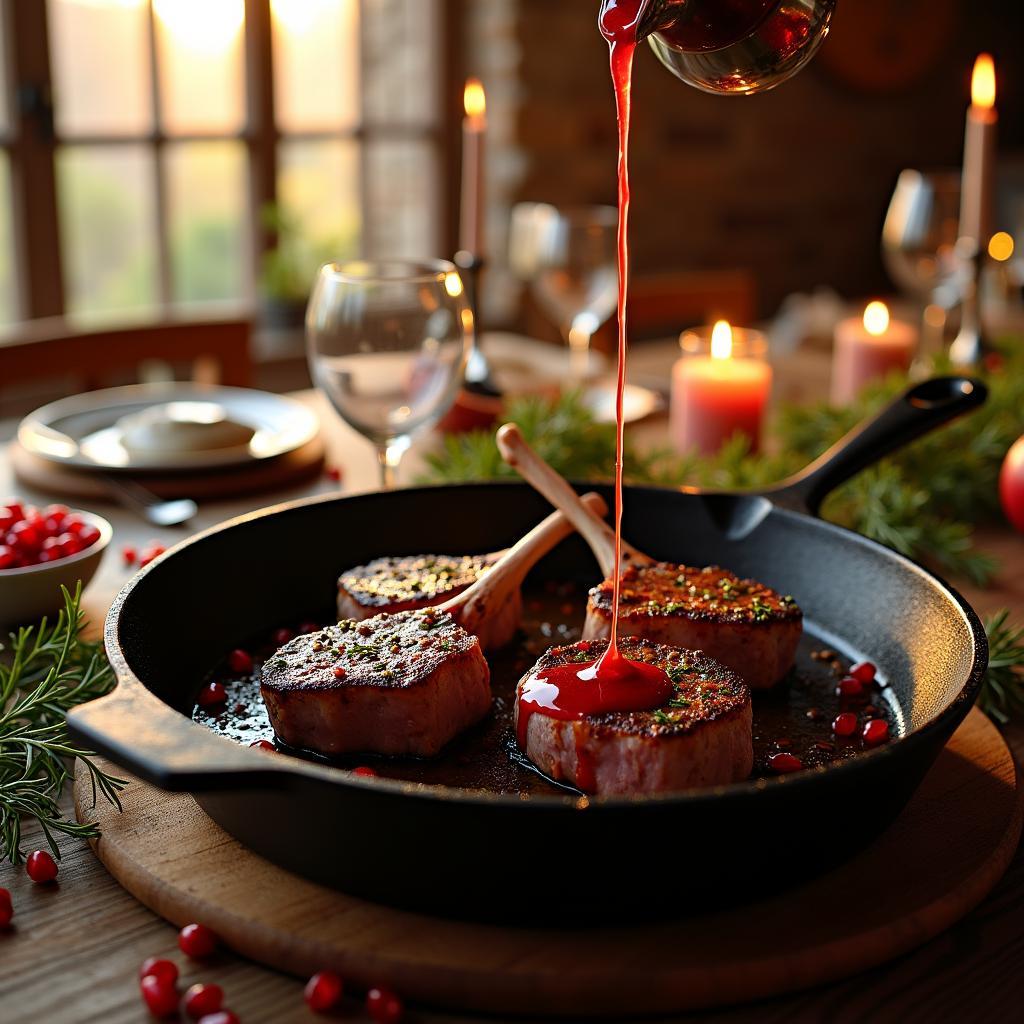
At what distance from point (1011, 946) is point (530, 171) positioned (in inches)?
143

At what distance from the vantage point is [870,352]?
6.64 ft

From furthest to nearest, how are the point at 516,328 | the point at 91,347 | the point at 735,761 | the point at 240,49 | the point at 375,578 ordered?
the point at 516,328 < the point at 240,49 < the point at 91,347 < the point at 375,578 < the point at 735,761

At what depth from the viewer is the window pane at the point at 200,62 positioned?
3484mm

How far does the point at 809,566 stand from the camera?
1.19 metres

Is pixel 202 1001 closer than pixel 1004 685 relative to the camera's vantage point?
Yes

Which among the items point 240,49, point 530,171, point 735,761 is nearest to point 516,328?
point 530,171

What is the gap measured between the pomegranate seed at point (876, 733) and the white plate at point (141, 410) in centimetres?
96

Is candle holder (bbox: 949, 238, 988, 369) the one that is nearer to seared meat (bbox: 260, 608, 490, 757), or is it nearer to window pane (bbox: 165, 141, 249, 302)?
seared meat (bbox: 260, 608, 490, 757)

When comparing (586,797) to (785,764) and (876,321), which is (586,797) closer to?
(785,764)

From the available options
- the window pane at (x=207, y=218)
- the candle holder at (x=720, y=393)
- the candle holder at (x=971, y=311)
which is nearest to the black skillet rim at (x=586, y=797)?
the candle holder at (x=720, y=393)

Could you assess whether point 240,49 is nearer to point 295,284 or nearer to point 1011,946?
point 295,284

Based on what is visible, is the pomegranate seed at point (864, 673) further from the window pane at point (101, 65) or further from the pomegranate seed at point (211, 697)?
the window pane at point (101, 65)

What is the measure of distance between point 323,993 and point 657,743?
0.85 ft

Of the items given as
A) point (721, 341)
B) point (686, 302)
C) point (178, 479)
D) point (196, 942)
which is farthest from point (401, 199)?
point (196, 942)
